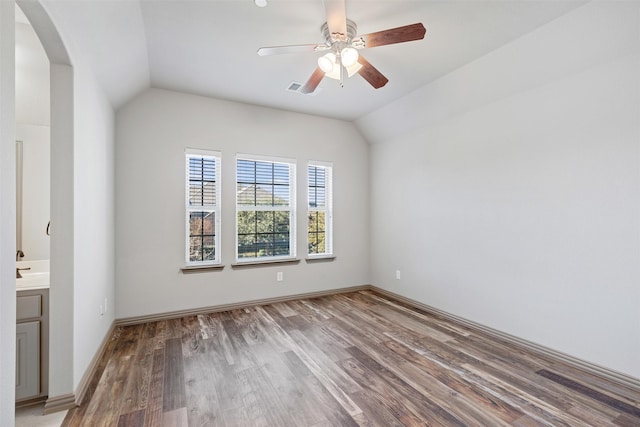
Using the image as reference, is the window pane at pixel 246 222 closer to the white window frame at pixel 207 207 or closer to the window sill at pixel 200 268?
the white window frame at pixel 207 207

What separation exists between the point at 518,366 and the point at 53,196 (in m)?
3.86

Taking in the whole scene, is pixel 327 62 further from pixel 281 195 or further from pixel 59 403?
pixel 59 403

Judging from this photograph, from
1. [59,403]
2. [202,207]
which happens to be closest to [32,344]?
[59,403]

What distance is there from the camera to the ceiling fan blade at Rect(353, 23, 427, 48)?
6.54 feet

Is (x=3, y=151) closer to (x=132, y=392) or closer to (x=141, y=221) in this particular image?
(x=132, y=392)

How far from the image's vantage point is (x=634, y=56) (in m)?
2.30

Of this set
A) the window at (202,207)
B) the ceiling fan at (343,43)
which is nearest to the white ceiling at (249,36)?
the ceiling fan at (343,43)

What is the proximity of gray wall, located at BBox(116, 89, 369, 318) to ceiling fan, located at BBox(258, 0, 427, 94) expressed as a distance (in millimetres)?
1883

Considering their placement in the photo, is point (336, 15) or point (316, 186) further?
point (316, 186)

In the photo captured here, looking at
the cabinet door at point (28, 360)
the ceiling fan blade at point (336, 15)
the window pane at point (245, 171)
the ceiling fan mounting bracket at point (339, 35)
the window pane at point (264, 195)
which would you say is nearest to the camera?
the ceiling fan blade at point (336, 15)

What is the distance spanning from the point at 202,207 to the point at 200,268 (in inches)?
32.1

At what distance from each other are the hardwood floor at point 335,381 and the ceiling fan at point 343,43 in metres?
2.53

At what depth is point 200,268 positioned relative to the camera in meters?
3.97

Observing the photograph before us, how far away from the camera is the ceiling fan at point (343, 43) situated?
6.59ft
